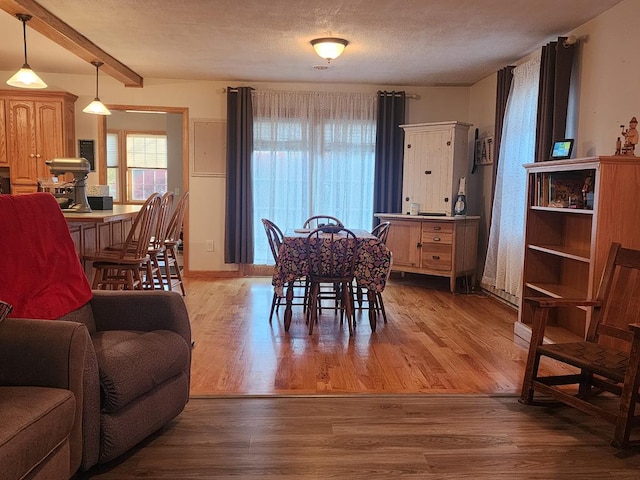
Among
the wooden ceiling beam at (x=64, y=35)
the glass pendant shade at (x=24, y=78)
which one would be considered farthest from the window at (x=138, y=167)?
the glass pendant shade at (x=24, y=78)

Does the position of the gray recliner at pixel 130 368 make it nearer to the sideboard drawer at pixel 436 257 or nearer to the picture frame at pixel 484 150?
the sideboard drawer at pixel 436 257

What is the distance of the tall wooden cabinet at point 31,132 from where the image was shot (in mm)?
5766

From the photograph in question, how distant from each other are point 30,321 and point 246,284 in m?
4.17

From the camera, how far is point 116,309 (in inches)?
93.8

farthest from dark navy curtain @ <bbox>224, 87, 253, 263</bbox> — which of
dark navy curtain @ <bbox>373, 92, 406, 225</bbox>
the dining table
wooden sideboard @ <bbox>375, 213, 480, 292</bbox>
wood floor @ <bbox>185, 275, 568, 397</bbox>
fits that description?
the dining table

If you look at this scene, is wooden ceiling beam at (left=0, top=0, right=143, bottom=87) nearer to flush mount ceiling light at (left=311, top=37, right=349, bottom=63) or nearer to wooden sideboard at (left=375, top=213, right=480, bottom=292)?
flush mount ceiling light at (left=311, top=37, right=349, bottom=63)

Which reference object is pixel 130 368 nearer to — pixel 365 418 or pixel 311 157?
pixel 365 418

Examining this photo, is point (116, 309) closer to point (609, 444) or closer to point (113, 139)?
point (609, 444)

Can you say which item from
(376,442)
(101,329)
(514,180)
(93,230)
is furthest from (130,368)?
(514,180)

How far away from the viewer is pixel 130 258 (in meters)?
4.07

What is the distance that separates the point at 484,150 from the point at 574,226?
7.41 ft

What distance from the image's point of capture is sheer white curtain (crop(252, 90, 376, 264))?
630 cm

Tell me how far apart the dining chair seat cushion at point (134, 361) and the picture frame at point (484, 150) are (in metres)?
4.40

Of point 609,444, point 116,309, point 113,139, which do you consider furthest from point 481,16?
point 113,139
